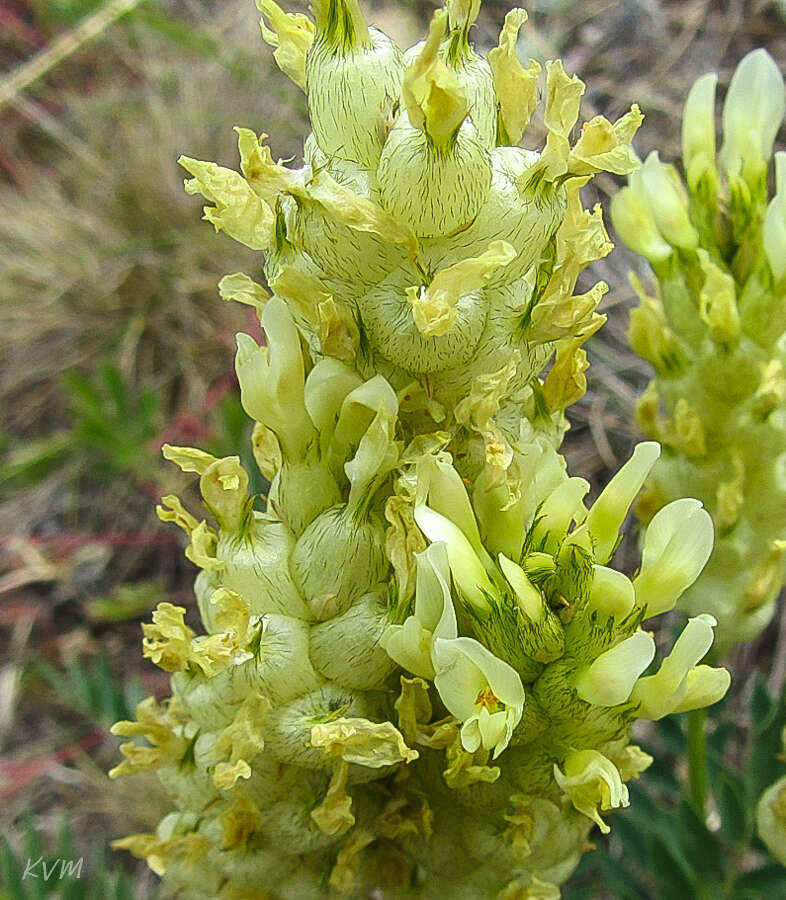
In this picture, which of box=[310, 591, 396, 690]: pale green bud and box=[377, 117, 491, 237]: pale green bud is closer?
box=[377, 117, 491, 237]: pale green bud

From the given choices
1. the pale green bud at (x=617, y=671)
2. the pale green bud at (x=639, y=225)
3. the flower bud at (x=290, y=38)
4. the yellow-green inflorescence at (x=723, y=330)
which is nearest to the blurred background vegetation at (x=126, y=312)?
the yellow-green inflorescence at (x=723, y=330)

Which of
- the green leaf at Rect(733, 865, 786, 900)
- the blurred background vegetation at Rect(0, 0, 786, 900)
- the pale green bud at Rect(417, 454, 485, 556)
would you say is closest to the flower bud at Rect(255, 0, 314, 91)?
the pale green bud at Rect(417, 454, 485, 556)

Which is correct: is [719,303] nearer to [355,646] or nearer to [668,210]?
[668,210]

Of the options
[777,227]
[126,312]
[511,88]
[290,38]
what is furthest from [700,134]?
[126,312]

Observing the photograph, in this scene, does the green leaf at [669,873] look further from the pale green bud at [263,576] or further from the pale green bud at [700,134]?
the pale green bud at [700,134]

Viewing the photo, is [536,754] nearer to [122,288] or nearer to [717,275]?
[717,275]

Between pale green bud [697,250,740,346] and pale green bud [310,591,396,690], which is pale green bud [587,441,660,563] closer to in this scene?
pale green bud [310,591,396,690]
